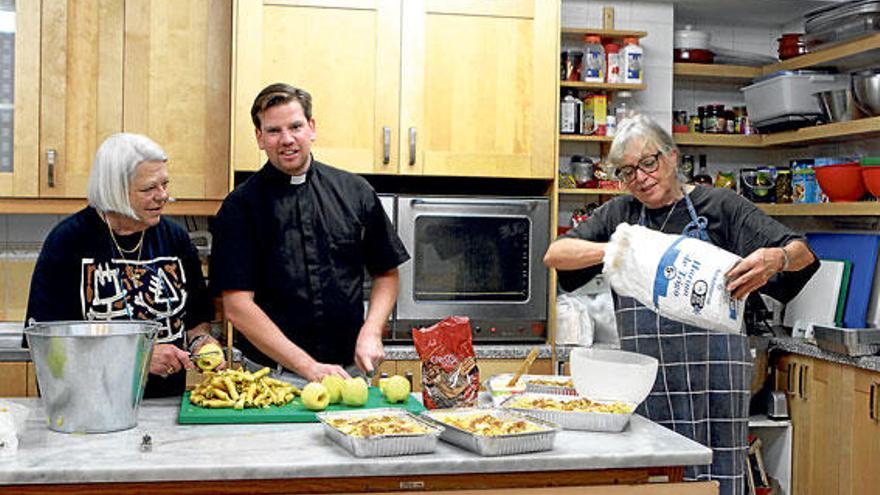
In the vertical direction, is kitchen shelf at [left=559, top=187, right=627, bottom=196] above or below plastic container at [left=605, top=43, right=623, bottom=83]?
below

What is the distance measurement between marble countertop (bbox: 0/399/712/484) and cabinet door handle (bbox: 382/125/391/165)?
1.75m

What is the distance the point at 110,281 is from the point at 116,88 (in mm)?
1544

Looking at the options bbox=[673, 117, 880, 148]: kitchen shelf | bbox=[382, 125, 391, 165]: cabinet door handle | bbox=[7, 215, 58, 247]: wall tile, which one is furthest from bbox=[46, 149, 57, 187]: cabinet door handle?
bbox=[673, 117, 880, 148]: kitchen shelf

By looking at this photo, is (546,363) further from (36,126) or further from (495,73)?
(36,126)

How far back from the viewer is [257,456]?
1.86m

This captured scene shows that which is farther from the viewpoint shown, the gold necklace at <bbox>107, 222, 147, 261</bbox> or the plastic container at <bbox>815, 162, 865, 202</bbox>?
the plastic container at <bbox>815, 162, 865, 202</bbox>

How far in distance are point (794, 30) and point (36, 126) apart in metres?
3.27

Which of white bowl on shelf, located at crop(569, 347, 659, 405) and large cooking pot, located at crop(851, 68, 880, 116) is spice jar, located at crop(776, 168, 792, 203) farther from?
white bowl on shelf, located at crop(569, 347, 659, 405)

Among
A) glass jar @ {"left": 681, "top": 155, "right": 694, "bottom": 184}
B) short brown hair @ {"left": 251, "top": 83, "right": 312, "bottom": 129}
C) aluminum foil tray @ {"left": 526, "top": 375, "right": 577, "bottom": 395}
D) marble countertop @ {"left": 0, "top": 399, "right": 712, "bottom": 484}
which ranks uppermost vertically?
short brown hair @ {"left": 251, "top": 83, "right": 312, "bottom": 129}

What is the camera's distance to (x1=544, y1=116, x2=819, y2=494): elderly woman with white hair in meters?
2.59

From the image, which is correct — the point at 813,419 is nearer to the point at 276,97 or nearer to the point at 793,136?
the point at 793,136

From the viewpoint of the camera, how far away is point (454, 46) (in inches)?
149

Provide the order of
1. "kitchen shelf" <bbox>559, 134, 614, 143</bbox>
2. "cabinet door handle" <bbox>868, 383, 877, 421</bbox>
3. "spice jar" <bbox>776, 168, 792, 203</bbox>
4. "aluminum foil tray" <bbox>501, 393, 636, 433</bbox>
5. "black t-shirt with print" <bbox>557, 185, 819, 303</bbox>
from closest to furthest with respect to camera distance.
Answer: "aluminum foil tray" <bbox>501, 393, 636, 433</bbox>, "black t-shirt with print" <bbox>557, 185, 819, 303</bbox>, "cabinet door handle" <bbox>868, 383, 877, 421</bbox>, "kitchen shelf" <bbox>559, 134, 614, 143</bbox>, "spice jar" <bbox>776, 168, 792, 203</bbox>

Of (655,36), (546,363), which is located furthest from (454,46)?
(546,363)
